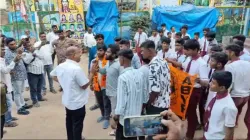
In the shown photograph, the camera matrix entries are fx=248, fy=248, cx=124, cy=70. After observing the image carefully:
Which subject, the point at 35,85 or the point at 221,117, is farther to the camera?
the point at 35,85

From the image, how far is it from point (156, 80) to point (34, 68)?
3.39m

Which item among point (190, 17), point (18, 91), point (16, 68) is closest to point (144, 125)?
point (16, 68)

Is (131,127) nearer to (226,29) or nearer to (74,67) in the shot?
(74,67)

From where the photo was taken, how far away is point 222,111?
7.73 ft

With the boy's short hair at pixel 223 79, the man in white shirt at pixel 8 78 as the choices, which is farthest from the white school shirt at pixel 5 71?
the boy's short hair at pixel 223 79

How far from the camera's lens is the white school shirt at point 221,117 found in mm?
2303

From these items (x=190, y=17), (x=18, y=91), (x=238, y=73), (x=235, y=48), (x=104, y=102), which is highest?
(x=190, y=17)

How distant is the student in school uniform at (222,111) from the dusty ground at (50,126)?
206 cm

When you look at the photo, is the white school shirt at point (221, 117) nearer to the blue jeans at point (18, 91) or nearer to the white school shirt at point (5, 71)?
the white school shirt at point (5, 71)

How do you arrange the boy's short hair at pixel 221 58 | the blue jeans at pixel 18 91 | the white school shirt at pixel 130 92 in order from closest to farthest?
the white school shirt at pixel 130 92
the boy's short hair at pixel 221 58
the blue jeans at pixel 18 91

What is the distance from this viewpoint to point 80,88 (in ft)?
11.5

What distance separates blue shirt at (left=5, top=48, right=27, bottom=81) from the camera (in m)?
4.98

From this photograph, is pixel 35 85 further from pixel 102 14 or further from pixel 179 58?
pixel 102 14

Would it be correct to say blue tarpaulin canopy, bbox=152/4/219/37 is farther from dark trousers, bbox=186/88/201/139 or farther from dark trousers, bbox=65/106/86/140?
dark trousers, bbox=65/106/86/140
